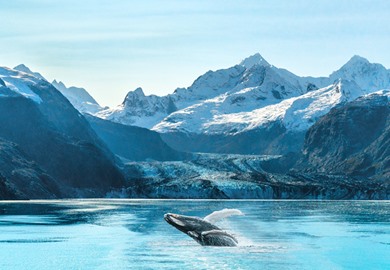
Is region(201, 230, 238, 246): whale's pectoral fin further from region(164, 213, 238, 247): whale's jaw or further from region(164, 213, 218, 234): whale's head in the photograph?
region(164, 213, 218, 234): whale's head

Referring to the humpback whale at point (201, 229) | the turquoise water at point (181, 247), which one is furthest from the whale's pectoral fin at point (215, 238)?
the turquoise water at point (181, 247)

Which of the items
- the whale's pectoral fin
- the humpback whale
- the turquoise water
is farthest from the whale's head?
the turquoise water

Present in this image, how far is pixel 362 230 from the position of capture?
370 feet

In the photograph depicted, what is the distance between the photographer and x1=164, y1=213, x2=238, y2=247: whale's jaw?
3130 inches

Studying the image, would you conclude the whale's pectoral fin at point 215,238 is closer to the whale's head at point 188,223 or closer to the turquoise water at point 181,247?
the whale's head at point 188,223

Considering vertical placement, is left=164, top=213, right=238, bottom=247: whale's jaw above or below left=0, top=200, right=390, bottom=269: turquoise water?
above

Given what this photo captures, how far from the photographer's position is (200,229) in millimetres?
80500

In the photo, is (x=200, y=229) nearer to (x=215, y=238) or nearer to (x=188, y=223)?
(x=188, y=223)

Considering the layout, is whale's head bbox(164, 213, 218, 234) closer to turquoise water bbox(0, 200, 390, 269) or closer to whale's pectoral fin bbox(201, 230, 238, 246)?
whale's pectoral fin bbox(201, 230, 238, 246)

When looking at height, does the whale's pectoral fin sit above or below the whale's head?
below

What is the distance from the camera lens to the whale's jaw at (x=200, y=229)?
261ft

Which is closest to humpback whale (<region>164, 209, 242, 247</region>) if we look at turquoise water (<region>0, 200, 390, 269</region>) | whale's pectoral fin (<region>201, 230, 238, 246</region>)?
whale's pectoral fin (<region>201, 230, 238, 246</region>)

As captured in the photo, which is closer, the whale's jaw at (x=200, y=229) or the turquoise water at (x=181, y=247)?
the turquoise water at (x=181, y=247)

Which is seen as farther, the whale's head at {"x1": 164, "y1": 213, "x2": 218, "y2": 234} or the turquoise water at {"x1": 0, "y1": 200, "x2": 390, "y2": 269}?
the whale's head at {"x1": 164, "y1": 213, "x2": 218, "y2": 234}
